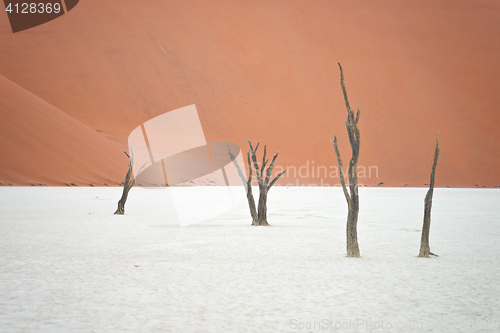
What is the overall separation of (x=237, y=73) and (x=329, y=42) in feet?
44.7

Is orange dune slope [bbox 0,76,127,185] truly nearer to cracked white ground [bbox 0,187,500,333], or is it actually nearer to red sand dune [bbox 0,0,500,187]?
red sand dune [bbox 0,0,500,187]

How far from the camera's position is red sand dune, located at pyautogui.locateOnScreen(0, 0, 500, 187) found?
160 feet

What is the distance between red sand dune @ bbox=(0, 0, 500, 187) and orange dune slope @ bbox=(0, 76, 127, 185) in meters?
8.37

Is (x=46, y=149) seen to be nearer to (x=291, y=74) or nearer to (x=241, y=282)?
(x=241, y=282)

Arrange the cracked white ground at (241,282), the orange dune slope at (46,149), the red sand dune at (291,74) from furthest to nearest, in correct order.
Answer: the red sand dune at (291,74), the orange dune slope at (46,149), the cracked white ground at (241,282)

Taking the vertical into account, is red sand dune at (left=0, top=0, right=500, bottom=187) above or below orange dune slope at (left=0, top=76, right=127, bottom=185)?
above

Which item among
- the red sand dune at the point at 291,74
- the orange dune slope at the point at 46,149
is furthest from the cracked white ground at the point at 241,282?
→ the red sand dune at the point at 291,74

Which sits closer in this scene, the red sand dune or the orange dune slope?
the orange dune slope

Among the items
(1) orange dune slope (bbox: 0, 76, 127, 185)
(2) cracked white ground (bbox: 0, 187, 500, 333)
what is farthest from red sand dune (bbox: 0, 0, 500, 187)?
(2) cracked white ground (bbox: 0, 187, 500, 333)

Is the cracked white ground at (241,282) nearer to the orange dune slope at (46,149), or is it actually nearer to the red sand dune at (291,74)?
the orange dune slope at (46,149)

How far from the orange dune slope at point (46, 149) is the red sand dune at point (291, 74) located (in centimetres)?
837

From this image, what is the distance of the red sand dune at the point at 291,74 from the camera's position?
48.9 m

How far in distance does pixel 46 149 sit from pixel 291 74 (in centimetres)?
3202

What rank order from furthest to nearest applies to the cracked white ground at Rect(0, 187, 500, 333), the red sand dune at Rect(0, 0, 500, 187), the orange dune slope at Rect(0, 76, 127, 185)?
the red sand dune at Rect(0, 0, 500, 187) → the orange dune slope at Rect(0, 76, 127, 185) → the cracked white ground at Rect(0, 187, 500, 333)
